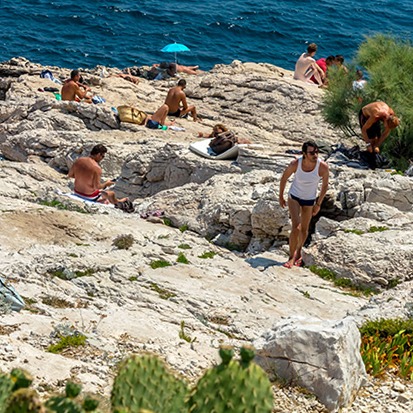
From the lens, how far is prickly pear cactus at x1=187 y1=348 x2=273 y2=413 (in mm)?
5445

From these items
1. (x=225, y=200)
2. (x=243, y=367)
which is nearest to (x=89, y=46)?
(x=225, y=200)

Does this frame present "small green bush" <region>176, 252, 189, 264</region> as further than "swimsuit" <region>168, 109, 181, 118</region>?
No

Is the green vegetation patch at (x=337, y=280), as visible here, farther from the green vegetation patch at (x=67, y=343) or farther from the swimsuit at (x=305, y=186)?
the green vegetation patch at (x=67, y=343)

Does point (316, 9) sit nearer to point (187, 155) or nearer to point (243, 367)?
point (187, 155)

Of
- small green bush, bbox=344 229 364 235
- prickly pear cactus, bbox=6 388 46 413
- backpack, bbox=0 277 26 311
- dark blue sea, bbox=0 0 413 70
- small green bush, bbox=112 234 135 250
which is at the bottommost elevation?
dark blue sea, bbox=0 0 413 70

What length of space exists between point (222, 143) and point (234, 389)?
1366cm

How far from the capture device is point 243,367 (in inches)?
218

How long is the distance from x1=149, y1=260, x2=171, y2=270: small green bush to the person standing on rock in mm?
1985

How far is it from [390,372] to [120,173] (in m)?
11.8

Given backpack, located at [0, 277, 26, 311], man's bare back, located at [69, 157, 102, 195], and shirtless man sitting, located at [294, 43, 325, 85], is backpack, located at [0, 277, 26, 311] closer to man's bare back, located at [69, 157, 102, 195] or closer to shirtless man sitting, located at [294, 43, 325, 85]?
man's bare back, located at [69, 157, 102, 195]

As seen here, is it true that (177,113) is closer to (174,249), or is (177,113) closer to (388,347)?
(174,249)

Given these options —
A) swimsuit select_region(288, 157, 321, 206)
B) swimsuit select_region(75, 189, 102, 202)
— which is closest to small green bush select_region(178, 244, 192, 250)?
swimsuit select_region(288, 157, 321, 206)

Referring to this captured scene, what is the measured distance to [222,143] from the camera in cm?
1892

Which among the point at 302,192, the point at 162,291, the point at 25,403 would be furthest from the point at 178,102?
the point at 25,403
